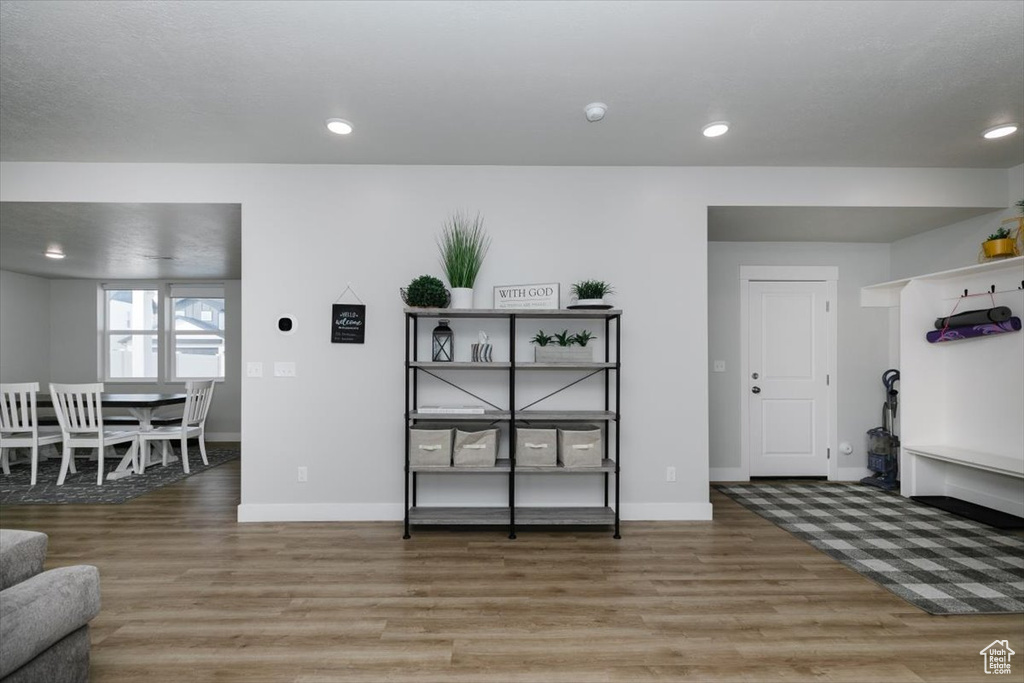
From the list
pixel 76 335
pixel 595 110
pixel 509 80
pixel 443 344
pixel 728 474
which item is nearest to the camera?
pixel 509 80

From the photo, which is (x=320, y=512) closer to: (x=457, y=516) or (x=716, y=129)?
(x=457, y=516)

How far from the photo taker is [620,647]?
2.08m

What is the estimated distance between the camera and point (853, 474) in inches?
191

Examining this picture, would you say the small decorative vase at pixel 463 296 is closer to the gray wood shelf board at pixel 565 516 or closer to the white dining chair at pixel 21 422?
the gray wood shelf board at pixel 565 516

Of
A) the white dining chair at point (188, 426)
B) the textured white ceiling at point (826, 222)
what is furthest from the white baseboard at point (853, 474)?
the white dining chair at point (188, 426)

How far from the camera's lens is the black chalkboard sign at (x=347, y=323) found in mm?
3637

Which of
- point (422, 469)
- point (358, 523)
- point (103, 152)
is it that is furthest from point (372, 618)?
point (103, 152)

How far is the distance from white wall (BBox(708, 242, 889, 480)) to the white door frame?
0.04 meters

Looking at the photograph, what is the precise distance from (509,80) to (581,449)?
7.55ft

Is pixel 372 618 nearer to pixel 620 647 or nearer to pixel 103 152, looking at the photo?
pixel 620 647

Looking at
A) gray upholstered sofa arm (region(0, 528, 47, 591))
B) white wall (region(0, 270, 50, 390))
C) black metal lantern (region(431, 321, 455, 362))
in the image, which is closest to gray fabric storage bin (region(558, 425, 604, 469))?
black metal lantern (region(431, 321, 455, 362))

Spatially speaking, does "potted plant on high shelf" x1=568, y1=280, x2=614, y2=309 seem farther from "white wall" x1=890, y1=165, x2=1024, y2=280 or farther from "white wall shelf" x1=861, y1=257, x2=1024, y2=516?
"white wall" x1=890, y1=165, x2=1024, y2=280

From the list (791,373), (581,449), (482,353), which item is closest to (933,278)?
(791,373)

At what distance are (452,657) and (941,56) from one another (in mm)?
3511
